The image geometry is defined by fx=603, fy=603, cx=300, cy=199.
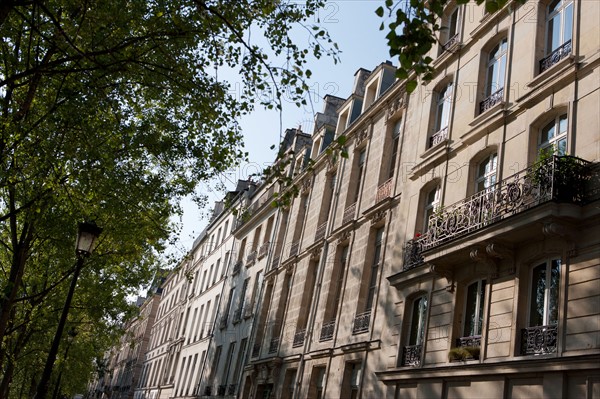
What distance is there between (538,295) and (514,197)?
178 centimetres

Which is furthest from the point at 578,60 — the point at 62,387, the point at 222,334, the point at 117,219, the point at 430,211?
A: the point at 62,387

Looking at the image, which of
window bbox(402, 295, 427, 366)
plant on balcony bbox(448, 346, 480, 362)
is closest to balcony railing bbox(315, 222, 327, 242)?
window bbox(402, 295, 427, 366)

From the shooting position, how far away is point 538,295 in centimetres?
1058

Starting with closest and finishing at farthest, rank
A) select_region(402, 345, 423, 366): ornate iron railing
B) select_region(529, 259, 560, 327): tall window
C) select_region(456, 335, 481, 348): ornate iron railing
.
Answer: select_region(529, 259, 560, 327): tall window < select_region(456, 335, 481, 348): ornate iron railing < select_region(402, 345, 423, 366): ornate iron railing

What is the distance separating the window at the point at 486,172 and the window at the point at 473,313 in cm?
219

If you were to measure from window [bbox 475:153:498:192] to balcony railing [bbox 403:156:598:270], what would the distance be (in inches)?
22.3

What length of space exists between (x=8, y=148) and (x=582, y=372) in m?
10.9

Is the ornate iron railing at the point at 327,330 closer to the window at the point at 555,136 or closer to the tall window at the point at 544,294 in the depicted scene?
the tall window at the point at 544,294

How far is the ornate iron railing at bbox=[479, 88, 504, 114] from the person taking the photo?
13.4 m

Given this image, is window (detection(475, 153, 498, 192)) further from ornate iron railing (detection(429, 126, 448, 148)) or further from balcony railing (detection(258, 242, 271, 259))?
balcony railing (detection(258, 242, 271, 259))

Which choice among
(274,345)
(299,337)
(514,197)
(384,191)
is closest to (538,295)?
(514,197)

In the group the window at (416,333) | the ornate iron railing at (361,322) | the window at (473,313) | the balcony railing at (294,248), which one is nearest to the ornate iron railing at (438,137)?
the window at (416,333)

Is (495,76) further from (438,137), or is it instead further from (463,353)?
(463,353)

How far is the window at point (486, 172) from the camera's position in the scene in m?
12.9
